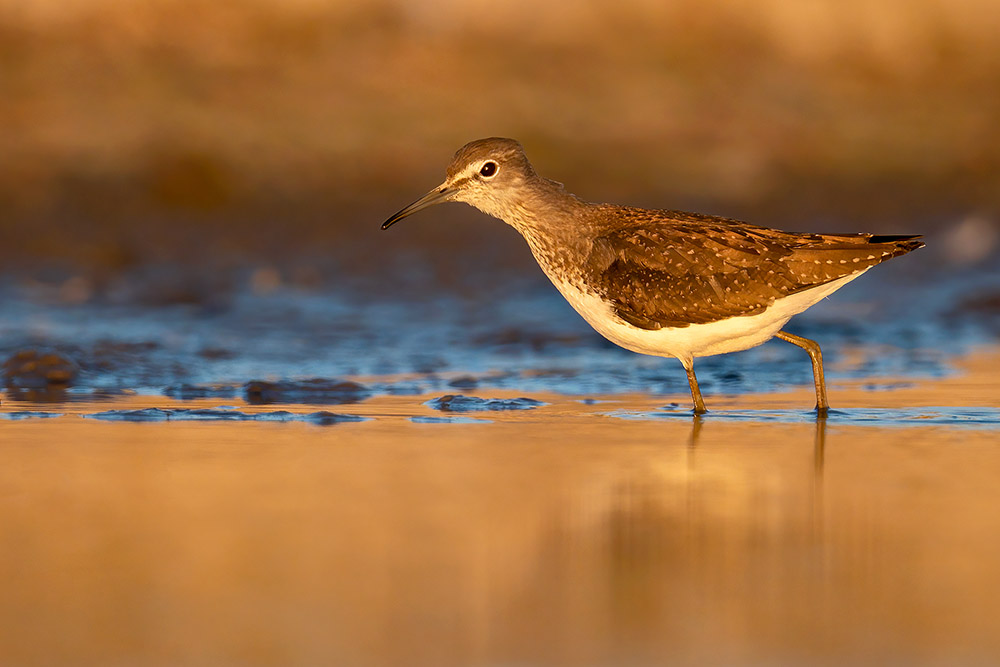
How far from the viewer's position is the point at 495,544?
4523 mm

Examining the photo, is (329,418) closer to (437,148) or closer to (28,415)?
(28,415)

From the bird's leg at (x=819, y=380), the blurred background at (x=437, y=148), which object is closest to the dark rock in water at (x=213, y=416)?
the bird's leg at (x=819, y=380)

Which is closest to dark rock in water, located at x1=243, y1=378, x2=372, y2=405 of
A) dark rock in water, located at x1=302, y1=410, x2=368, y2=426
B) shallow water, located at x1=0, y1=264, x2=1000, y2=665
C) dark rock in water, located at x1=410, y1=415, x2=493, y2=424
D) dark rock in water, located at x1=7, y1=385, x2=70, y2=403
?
shallow water, located at x1=0, y1=264, x2=1000, y2=665

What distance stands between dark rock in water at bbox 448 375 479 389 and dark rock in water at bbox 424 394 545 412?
0.51 m

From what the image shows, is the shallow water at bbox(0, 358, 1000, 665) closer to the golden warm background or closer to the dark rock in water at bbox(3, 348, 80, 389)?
the dark rock in water at bbox(3, 348, 80, 389)

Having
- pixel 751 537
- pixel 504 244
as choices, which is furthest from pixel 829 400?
pixel 504 244

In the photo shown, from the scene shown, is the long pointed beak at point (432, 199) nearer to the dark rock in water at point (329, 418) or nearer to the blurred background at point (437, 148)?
the dark rock in water at point (329, 418)

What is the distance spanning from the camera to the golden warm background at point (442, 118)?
12.8 meters

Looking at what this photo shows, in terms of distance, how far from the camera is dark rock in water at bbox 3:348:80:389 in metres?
8.09

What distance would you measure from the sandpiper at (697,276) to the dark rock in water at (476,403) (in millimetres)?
557

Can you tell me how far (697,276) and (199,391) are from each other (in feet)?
9.05

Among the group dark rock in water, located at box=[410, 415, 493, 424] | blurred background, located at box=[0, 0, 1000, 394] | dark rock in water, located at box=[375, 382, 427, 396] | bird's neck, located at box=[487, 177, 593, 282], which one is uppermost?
blurred background, located at box=[0, 0, 1000, 394]

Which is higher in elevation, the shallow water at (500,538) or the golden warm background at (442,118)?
the golden warm background at (442,118)

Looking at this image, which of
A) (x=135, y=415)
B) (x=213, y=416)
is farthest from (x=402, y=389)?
(x=135, y=415)
